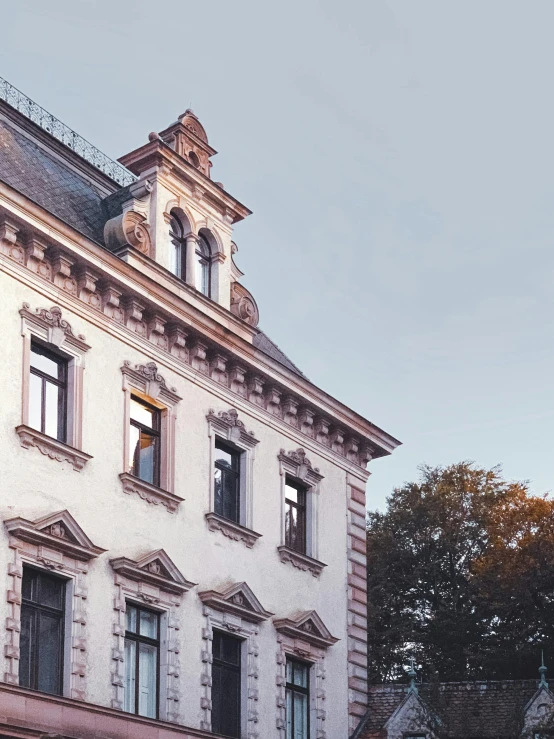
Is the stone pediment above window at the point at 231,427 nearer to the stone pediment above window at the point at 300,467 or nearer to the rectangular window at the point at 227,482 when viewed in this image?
the rectangular window at the point at 227,482

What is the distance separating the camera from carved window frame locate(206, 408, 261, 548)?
25953 millimetres

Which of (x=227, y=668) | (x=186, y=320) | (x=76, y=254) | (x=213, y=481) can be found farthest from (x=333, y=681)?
(x=76, y=254)

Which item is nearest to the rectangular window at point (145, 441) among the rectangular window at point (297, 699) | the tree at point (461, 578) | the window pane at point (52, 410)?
the window pane at point (52, 410)

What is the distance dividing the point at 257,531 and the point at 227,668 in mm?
2839

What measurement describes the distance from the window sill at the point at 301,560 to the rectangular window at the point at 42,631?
656 centimetres

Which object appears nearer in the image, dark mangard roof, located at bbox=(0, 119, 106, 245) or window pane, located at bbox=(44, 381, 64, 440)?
window pane, located at bbox=(44, 381, 64, 440)

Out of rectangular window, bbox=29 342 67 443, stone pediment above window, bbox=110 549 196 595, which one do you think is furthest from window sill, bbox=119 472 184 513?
rectangular window, bbox=29 342 67 443

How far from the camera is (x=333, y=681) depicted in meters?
28.4

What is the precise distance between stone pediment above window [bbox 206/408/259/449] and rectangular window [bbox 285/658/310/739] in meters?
4.48

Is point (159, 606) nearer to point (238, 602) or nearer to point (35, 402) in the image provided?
point (238, 602)

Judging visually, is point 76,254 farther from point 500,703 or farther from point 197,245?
point 500,703

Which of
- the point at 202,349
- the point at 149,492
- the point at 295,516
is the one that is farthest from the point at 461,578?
the point at 149,492

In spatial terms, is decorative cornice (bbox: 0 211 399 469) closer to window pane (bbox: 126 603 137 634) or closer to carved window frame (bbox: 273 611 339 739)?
carved window frame (bbox: 273 611 339 739)

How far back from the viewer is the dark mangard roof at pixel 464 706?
28422 millimetres
